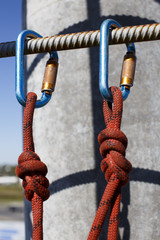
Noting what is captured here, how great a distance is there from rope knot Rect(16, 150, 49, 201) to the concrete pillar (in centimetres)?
12

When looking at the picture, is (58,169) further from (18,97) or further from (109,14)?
(109,14)

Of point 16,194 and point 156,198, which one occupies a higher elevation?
point 16,194

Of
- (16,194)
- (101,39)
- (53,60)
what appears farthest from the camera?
(16,194)

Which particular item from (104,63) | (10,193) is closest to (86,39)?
(104,63)

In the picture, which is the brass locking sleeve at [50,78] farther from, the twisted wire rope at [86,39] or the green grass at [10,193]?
the green grass at [10,193]

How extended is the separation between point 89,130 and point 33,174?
7.1 inches

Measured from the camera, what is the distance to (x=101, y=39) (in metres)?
0.59

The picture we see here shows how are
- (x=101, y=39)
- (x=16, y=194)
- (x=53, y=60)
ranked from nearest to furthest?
(x=101, y=39) < (x=53, y=60) < (x=16, y=194)

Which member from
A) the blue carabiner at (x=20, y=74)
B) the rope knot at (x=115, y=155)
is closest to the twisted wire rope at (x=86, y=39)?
the blue carabiner at (x=20, y=74)

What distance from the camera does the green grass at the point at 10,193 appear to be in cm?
1814

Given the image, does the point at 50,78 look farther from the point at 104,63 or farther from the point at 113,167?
the point at 113,167

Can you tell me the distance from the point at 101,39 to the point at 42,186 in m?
0.31

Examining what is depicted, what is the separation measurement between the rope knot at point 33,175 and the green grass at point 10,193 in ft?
59.1

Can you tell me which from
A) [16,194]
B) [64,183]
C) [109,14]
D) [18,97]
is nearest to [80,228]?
[64,183]
